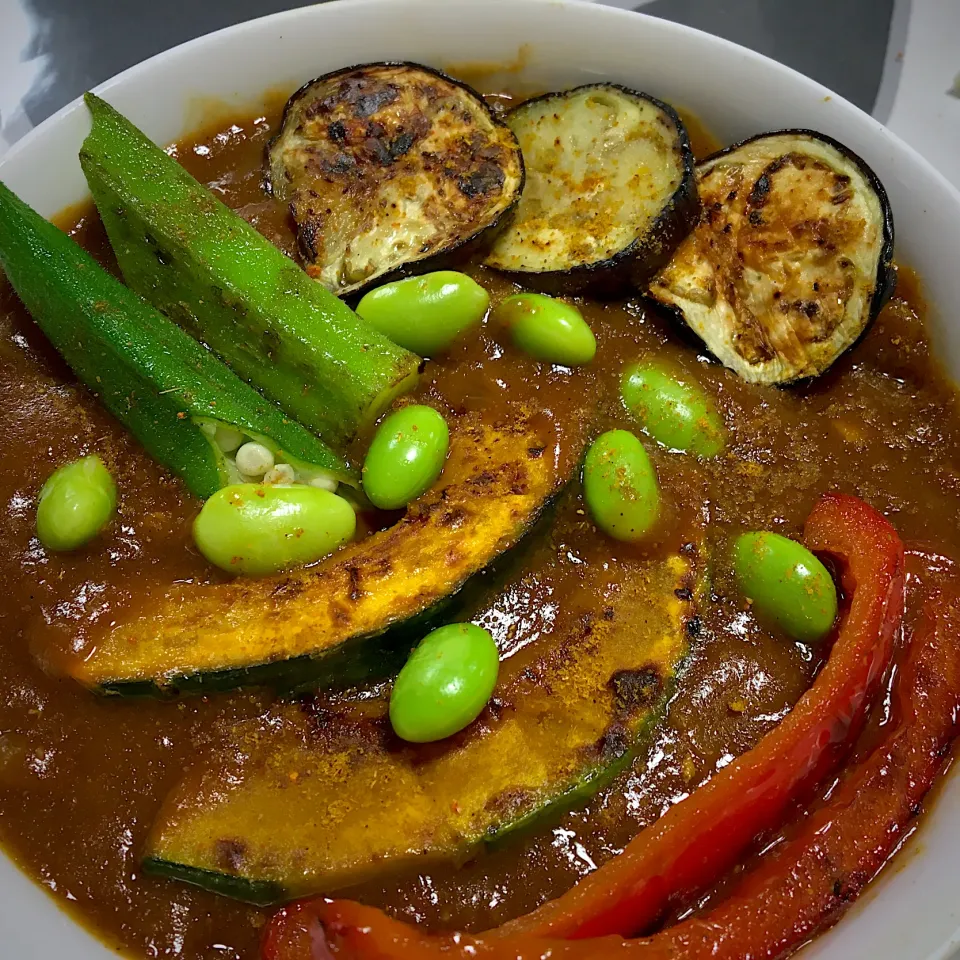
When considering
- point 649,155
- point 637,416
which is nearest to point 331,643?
→ point 637,416

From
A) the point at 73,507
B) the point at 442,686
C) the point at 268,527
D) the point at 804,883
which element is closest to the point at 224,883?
the point at 442,686

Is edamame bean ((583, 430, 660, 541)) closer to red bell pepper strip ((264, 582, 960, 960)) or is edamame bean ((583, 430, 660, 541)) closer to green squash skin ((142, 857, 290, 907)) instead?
red bell pepper strip ((264, 582, 960, 960))

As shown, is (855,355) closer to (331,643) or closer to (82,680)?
(331,643)

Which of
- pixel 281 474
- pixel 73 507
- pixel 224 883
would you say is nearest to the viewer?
pixel 224 883

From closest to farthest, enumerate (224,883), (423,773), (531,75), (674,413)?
(224,883)
(423,773)
(674,413)
(531,75)

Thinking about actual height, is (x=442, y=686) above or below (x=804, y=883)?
above

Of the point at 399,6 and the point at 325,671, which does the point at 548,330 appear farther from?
the point at 399,6
